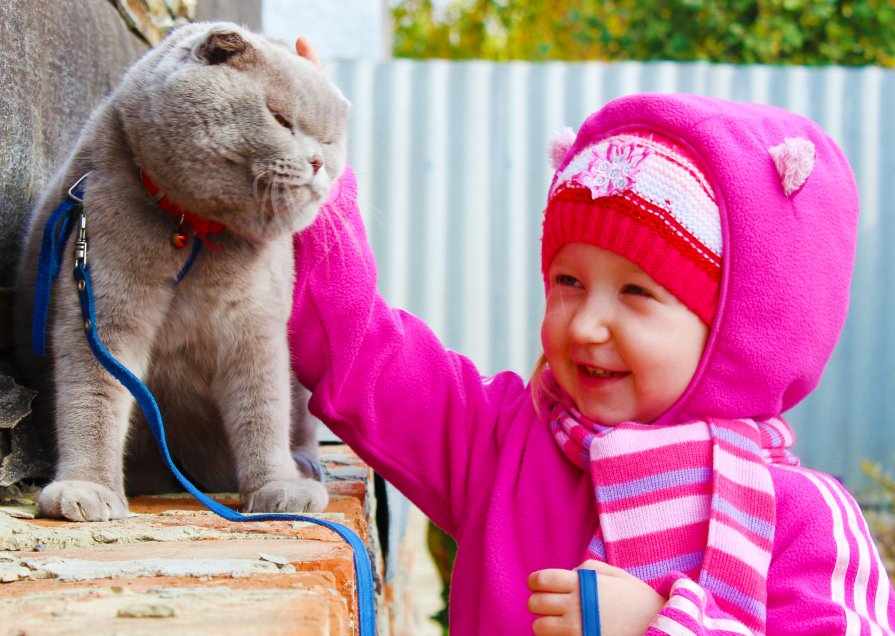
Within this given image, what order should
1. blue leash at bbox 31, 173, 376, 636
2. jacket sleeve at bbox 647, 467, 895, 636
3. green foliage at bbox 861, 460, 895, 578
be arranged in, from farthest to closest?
green foliage at bbox 861, 460, 895, 578 → blue leash at bbox 31, 173, 376, 636 → jacket sleeve at bbox 647, 467, 895, 636

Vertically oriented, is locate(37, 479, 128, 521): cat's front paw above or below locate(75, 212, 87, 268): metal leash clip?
below

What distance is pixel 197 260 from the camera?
1.36m

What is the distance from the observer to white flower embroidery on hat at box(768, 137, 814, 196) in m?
1.25

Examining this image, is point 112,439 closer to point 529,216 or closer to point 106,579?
point 106,579

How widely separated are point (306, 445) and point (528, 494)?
51cm

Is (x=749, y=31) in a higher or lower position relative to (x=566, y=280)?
higher

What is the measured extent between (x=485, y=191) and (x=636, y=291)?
2.61m

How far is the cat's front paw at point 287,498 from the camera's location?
131 centimetres

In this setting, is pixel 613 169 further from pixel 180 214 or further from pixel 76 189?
pixel 76 189

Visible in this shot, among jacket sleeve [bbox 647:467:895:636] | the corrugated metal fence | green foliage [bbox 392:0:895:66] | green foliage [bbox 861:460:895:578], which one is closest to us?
jacket sleeve [bbox 647:467:895:636]

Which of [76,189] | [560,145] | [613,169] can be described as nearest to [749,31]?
[560,145]

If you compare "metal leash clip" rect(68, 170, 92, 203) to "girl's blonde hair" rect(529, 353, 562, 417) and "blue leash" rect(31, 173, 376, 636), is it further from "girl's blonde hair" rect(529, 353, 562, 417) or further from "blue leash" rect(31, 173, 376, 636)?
"girl's blonde hair" rect(529, 353, 562, 417)

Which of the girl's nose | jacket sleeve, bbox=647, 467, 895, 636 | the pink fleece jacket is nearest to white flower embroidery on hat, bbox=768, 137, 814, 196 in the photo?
the pink fleece jacket

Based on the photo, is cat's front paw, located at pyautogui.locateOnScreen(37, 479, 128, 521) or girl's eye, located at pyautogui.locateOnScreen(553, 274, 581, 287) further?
girl's eye, located at pyautogui.locateOnScreen(553, 274, 581, 287)
